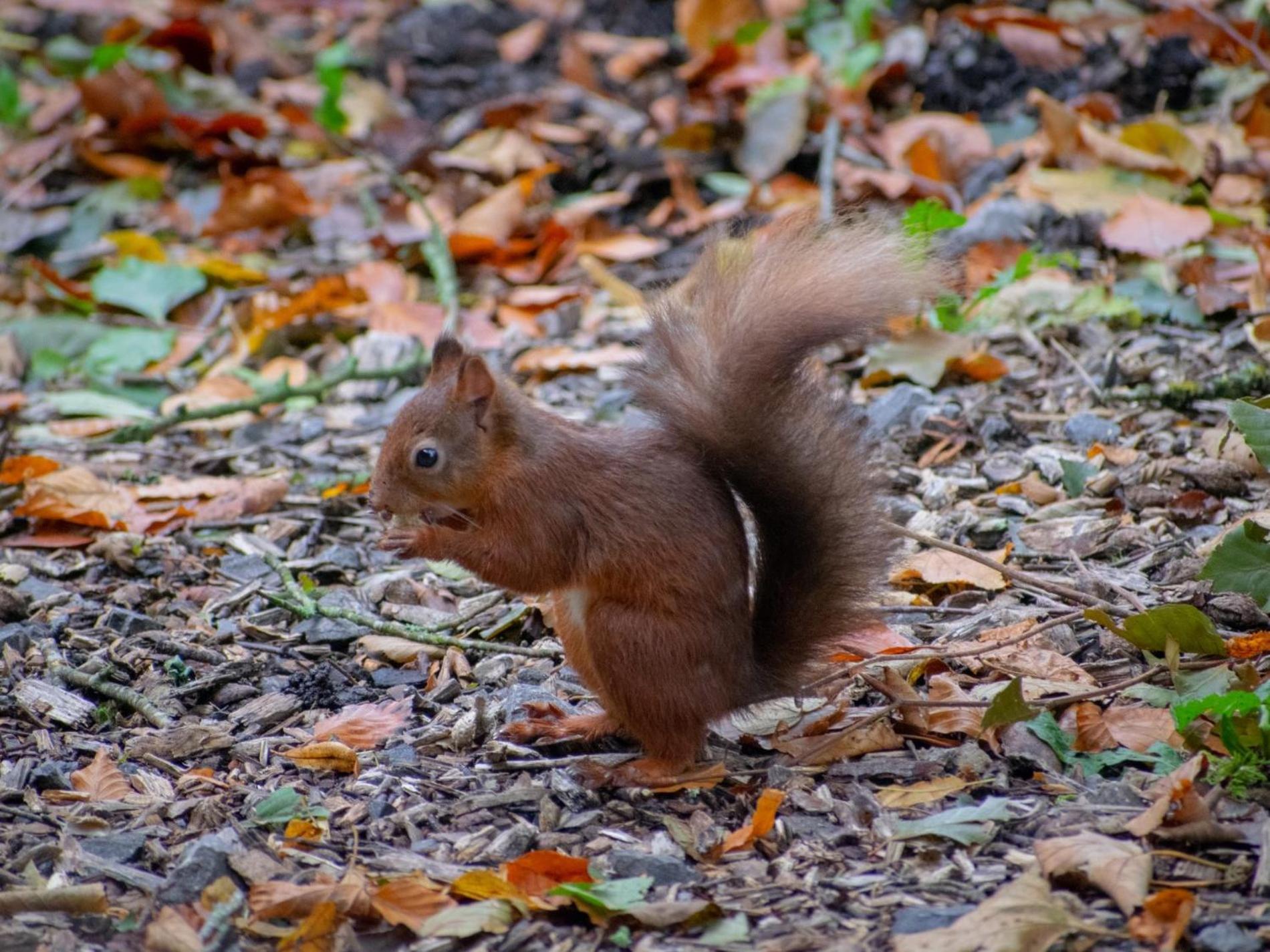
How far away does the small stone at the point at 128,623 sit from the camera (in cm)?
312

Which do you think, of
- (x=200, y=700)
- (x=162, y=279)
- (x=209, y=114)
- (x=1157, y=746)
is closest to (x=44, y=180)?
(x=209, y=114)

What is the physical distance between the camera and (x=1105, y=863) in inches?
79.0

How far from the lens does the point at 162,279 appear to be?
5129 mm

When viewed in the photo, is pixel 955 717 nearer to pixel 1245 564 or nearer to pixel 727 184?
pixel 1245 564

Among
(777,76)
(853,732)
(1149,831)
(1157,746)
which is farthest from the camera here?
(777,76)

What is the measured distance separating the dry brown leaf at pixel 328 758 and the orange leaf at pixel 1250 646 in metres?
1.56

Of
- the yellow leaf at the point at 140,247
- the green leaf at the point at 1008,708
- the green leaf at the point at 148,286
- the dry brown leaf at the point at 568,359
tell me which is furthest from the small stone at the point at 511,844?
the yellow leaf at the point at 140,247

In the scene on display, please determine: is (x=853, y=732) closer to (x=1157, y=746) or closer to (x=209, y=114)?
(x=1157, y=746)

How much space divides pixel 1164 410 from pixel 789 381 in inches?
61.4

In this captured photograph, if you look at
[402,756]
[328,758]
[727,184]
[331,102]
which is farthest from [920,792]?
[331,102]

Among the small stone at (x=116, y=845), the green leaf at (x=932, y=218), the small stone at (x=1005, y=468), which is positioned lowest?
the small stone at (x=116, y=845)

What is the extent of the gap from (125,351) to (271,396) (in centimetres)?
86

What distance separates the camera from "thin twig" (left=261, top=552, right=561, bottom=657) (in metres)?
3.03

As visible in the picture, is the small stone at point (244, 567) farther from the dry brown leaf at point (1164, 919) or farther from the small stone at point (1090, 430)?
the dry brown leaf at point (1164, 919)
